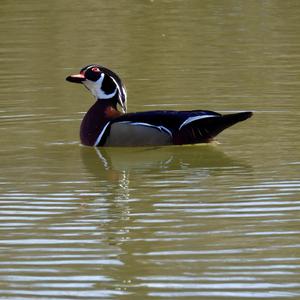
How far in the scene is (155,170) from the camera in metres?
10.8

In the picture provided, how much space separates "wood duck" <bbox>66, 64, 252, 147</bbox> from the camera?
1171cm

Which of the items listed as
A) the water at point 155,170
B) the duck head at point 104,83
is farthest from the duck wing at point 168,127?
the duck head at point 104,83

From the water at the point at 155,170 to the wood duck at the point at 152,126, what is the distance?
111 millimetres

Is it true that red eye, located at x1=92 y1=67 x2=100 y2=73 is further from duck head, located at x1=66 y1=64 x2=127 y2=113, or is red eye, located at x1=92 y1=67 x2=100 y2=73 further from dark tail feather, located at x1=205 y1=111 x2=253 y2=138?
dark tail feather, located at x1=205 y1=111 x2=253 y2=138

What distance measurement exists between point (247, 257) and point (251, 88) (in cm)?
688

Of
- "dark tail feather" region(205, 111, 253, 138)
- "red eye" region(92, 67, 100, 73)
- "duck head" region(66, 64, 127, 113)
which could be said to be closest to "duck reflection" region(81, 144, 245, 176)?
"dark tail feather" region(205, 111, 253, 138)

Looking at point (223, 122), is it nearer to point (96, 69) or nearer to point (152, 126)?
point (152, 126)

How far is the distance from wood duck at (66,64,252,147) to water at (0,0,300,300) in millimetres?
111

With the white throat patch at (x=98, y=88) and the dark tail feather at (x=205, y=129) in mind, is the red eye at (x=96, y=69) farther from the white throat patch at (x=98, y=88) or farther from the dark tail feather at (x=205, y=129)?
the dark tail feather at (x=205, y=129)

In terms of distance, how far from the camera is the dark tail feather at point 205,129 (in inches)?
457

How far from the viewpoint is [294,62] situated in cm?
1580

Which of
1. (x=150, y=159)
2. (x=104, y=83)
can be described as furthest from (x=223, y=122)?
(x=104, y=83)

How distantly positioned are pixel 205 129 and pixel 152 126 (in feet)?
1.56

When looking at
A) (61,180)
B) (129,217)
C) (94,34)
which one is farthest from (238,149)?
(94,34)
